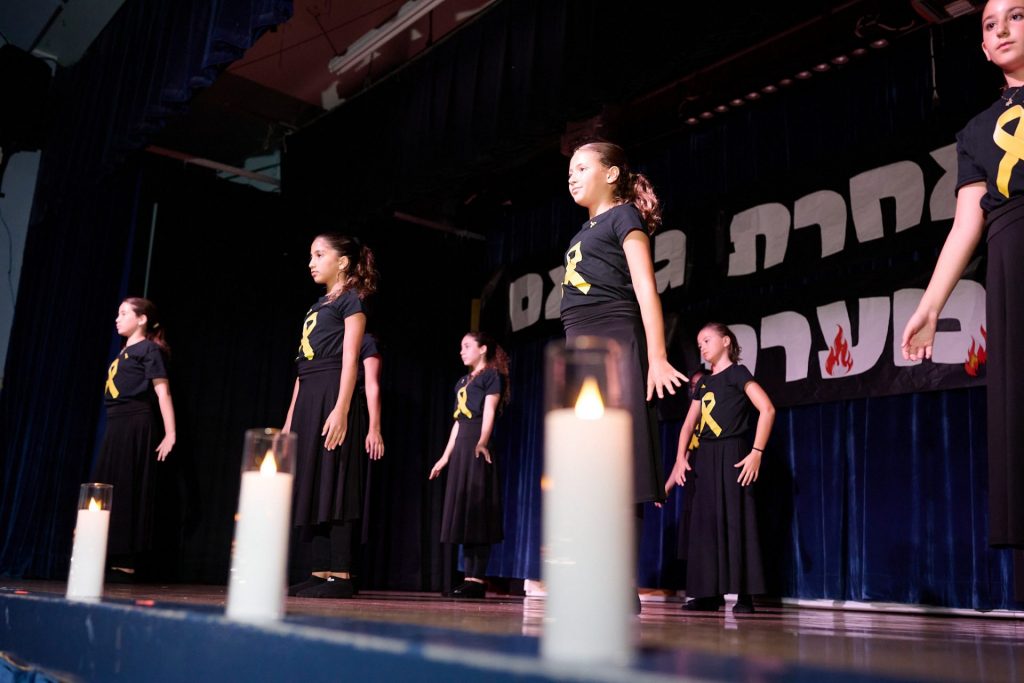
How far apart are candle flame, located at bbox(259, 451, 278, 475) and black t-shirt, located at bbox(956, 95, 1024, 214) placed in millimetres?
1640

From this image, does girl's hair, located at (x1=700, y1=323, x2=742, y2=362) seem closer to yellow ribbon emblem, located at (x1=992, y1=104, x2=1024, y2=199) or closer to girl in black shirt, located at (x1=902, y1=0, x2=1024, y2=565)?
girl in black shirt, located at (x1=902, y1=0, x2=1024, y2=565)

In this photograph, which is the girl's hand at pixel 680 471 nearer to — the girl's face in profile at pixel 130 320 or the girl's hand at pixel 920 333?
the girl's hand at pixel 920 333

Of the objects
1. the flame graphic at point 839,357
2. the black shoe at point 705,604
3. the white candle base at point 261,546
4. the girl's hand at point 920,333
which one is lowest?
the black shoe at point 705,604

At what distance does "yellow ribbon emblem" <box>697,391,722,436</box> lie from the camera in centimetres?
429

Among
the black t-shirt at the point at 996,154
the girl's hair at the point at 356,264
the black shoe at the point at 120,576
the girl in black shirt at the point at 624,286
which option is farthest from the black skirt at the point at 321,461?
the black t-shirt at the point at 996,154

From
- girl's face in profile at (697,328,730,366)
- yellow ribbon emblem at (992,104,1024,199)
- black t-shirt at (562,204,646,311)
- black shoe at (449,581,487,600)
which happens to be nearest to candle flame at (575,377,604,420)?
yellow ribbon emblem at (992,104,1024,199)

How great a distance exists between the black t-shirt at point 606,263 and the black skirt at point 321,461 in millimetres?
1384

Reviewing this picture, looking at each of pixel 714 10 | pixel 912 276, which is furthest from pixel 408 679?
pixel 912 276

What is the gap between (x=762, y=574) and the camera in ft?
13.3

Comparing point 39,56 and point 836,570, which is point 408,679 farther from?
point 39,56

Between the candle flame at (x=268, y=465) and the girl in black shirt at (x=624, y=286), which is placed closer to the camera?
the candle flame at (x=268, y=465)

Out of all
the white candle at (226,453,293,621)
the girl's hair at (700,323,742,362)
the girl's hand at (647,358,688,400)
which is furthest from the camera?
the girl's hair at (700,323,742,362)

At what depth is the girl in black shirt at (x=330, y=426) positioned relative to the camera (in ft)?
11.0

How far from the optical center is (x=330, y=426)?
3344mm
